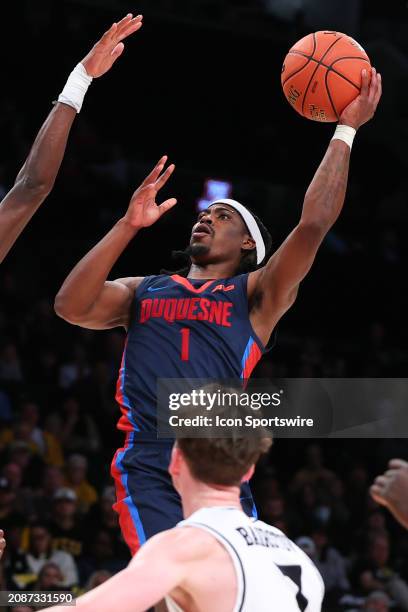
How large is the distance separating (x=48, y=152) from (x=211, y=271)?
4.42 ft

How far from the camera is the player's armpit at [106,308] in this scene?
515 centimetres

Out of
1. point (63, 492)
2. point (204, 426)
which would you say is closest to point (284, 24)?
point (63, 492)

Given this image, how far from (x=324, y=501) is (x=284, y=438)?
124 cm

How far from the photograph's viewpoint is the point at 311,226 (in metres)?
5.04

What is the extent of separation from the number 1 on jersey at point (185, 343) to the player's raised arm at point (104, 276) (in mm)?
382

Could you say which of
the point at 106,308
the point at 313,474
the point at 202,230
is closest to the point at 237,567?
the point at 106,308

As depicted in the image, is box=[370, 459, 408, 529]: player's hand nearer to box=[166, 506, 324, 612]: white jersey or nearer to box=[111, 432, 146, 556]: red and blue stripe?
box=[166, 506, 324, 612]: white jersey

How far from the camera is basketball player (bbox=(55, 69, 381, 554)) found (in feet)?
16.1

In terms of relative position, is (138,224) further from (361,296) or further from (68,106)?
(361,296)

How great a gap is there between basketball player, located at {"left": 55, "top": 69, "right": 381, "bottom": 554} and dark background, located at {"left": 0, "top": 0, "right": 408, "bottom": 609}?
5897mm

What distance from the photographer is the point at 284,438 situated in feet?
42.8

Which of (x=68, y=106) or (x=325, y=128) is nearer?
(x=68, y=106)

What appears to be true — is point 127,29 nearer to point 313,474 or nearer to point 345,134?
point 345,134

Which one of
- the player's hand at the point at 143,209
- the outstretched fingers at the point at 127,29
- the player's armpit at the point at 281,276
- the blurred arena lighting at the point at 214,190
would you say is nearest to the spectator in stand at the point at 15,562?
the player's armpit at the point at 281,276
